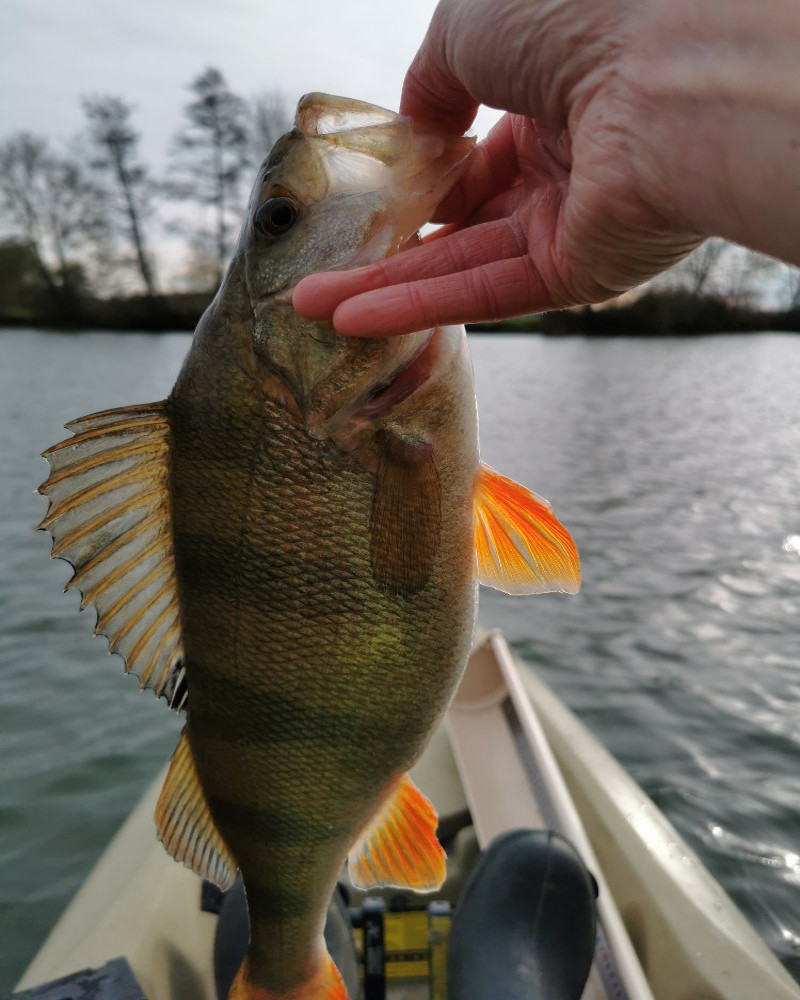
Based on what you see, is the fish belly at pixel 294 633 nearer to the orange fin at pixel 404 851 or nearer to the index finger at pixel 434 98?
the orange fin at pixel 404 851

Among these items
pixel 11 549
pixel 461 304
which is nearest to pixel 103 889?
pixel 461 304

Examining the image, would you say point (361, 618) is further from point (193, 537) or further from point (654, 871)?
point (654, 871)

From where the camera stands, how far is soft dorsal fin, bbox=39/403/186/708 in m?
1.51

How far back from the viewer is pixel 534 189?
1.43m

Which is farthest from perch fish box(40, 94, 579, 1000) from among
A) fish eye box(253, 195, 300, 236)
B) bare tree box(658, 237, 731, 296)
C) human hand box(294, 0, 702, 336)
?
bare tree box(658, 237, 731, 296)

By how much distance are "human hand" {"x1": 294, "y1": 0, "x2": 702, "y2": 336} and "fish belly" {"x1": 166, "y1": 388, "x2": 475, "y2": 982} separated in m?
0.32

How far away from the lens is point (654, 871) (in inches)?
122

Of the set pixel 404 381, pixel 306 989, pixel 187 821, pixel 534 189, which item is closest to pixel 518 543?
pixel 404 381

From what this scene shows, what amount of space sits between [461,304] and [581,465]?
1277cm

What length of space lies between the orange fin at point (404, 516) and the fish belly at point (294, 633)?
2 cm

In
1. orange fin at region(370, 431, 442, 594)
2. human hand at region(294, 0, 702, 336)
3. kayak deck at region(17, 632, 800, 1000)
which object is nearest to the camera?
human hand at region(294, 0, 702, 336)

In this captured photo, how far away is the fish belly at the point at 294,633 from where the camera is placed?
4.73 ft

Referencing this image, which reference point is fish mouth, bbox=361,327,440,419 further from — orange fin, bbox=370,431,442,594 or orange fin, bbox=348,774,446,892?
orange fin, bbox=348,774,446,892

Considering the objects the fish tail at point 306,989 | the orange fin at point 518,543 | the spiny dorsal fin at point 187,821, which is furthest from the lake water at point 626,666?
the orange fin at point 518,543
